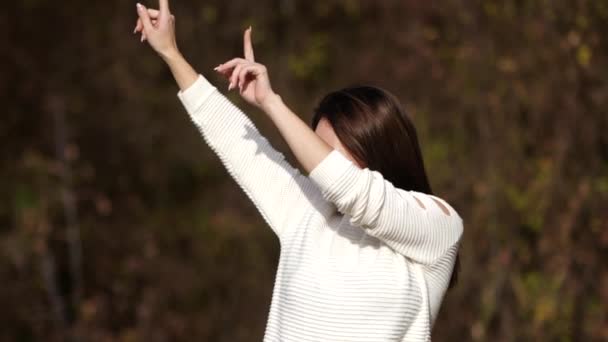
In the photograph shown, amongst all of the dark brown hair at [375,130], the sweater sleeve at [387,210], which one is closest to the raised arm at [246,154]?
the dark brown hair at [375,130]

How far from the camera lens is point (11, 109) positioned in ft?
24.3

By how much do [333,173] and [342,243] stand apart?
29 cm

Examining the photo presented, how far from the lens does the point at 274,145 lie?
21.4 ft

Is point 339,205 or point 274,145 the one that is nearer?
point 339,205

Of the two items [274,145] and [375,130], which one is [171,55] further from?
[274,145]

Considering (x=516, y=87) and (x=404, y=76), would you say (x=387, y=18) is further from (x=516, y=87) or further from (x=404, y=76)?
(x=516, y=87)

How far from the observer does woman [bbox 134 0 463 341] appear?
1.90 meters

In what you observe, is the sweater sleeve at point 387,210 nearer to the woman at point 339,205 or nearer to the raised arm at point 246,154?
the woman at point 339,205

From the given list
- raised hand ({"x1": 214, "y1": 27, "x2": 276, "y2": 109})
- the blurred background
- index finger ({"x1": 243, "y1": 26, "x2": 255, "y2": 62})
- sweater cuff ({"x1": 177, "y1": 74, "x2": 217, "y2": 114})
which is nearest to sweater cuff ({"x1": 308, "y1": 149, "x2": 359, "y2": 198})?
raised hand ({"x1": 214, "y1": 27, "x2": 276, "y2": 109})

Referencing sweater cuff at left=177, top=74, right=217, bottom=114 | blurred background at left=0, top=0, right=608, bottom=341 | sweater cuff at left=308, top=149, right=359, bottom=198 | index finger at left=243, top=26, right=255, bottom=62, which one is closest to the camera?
sweater cuff at left=308, top=149, right=359, bottom=198

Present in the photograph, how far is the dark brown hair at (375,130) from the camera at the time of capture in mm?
2121

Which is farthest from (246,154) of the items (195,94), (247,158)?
(195,94)

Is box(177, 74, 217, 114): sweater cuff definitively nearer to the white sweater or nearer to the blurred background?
the white sweater

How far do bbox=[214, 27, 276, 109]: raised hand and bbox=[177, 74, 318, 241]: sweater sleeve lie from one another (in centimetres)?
22
